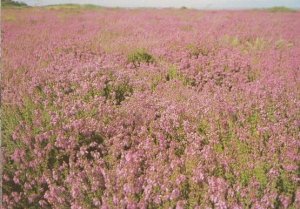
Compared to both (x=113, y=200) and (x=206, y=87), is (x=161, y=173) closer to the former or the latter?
(x=113, y=200)

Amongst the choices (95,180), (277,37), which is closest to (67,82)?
(95,180)

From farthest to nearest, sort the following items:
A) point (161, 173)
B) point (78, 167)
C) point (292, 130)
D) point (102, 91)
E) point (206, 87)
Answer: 1. point (206, 87)
2. point (102, 91)
3. point (292, 130)
4. point (78, 167)
5. point (161, 173)

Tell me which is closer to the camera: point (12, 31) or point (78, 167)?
point (78, 167)

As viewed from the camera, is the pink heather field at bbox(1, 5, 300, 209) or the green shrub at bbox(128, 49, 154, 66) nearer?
the pink heather field at bbox(1, 5, 300, 209)

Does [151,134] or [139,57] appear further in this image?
[139,57]

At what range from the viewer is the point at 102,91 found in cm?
512

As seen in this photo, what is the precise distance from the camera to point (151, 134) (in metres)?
4.02

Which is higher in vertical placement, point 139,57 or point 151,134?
point 139,57

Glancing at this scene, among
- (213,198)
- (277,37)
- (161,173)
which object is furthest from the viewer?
(277,37)

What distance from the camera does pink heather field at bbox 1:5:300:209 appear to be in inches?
115

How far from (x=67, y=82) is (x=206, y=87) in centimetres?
204

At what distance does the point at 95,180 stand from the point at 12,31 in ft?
28.5

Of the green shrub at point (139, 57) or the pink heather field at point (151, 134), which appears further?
the green shrub at point (139, 57)

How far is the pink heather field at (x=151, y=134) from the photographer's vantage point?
9.61ft
